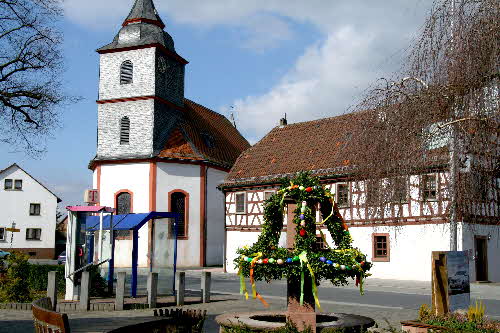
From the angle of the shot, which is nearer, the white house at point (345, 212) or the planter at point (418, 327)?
the planter at point (418, 327)

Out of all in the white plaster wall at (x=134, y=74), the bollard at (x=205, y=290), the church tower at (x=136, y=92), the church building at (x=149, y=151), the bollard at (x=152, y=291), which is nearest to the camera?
the bollard at (x=152, y=291)

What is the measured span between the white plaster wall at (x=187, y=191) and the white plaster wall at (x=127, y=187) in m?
0.89

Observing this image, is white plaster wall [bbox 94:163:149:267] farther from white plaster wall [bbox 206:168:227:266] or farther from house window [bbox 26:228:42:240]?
house window [bbox 26:228:42:240]

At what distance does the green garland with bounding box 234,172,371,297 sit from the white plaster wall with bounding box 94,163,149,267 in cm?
2890

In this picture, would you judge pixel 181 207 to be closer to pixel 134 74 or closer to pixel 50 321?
pixel 134 74

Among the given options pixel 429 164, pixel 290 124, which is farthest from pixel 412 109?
pixel 290 124

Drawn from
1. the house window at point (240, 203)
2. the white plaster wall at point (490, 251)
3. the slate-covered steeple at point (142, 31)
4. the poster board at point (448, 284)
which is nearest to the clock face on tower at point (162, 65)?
the slate-covered steeple at point (142, 31)

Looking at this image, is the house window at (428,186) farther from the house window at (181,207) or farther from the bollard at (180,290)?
the house window at (181,207)

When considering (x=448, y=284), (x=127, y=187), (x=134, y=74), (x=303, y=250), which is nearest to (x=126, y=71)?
(x=134, y=74)

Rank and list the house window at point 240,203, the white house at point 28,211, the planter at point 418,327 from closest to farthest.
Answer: the planter at point 418,327, the house window at point 240,203, the white house at point 28,211

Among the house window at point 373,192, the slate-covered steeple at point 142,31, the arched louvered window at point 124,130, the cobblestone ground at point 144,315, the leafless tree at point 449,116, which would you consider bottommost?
the cobblestone ground at point 144,315

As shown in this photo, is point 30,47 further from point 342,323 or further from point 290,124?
point 290,124

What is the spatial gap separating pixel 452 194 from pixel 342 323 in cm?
240

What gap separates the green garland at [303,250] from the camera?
6914 millimetres
